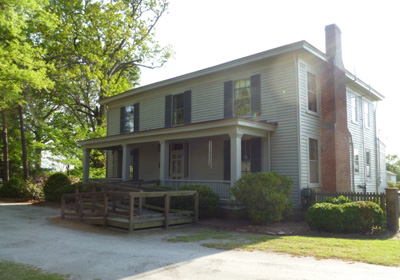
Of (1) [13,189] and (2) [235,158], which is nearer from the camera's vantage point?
(2) [235,158]

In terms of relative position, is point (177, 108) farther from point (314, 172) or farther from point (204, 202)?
point (314, 172)

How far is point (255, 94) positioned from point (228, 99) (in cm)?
142

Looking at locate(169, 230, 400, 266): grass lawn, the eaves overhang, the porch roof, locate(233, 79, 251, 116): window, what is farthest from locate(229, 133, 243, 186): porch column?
the eaves overhang

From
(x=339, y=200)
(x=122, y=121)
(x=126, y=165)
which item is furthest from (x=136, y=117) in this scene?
(x=339, y=200)

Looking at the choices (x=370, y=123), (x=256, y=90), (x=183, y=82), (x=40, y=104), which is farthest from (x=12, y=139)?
(x=370, y=123)

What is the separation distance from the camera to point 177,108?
18.7 m

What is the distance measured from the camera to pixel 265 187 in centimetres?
1145

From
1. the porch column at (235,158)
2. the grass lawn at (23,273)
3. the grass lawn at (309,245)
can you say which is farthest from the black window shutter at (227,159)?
the grass lawn at (23,273)

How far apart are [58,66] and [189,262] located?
2674cm

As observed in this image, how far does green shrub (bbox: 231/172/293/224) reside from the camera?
11305mm

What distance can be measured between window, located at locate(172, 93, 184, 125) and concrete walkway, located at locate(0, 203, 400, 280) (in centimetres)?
940

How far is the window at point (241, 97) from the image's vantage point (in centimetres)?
1564

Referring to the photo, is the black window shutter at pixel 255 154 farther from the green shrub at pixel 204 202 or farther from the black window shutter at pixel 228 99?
the green shrub at pixel 204 202

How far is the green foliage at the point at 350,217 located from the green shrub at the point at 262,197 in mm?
1289
